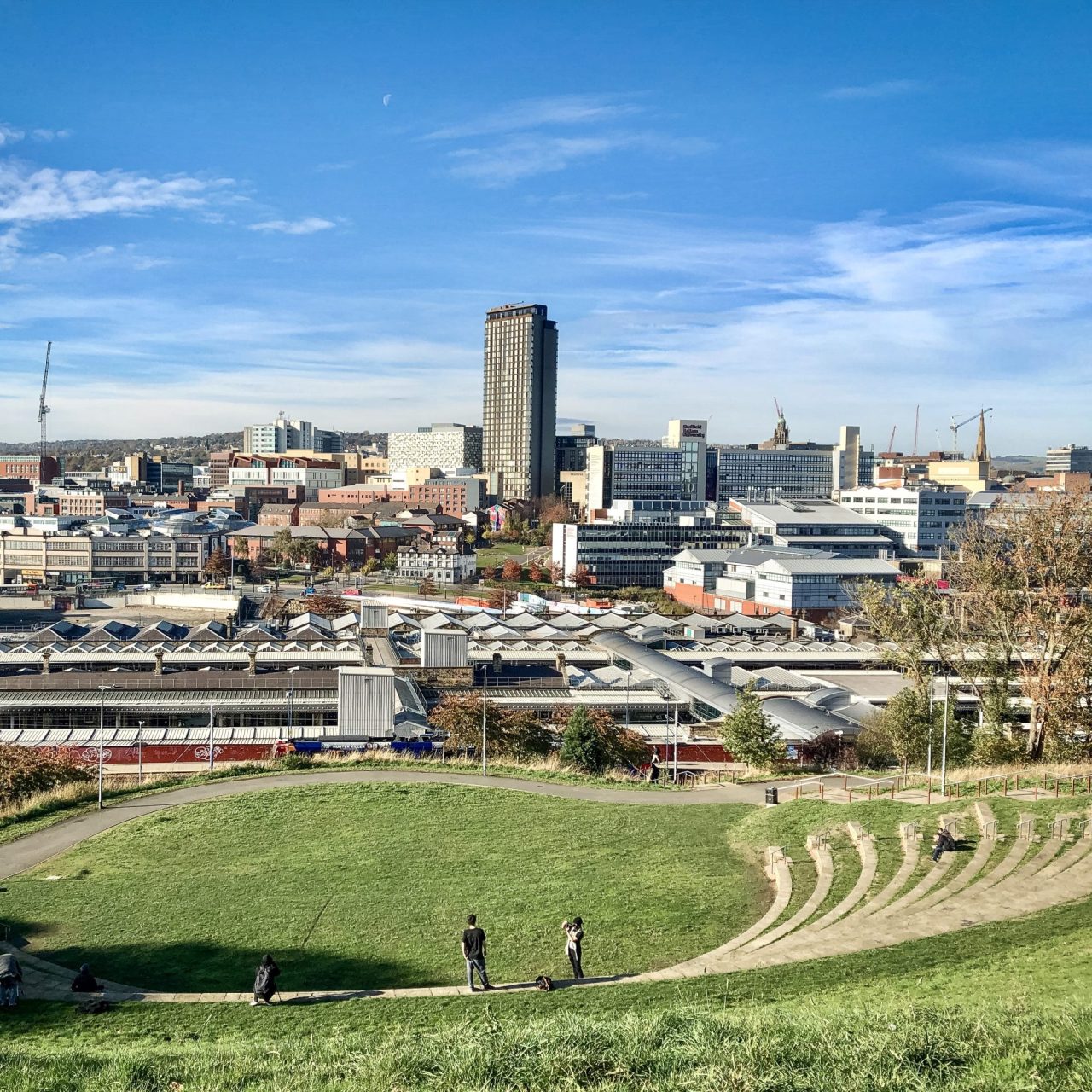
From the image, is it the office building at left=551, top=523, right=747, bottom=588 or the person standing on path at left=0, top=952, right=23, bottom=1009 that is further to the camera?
the office building at left=551, top=523, right=747, bottom=588

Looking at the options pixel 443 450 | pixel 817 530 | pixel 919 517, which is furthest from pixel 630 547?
pixel 443 450

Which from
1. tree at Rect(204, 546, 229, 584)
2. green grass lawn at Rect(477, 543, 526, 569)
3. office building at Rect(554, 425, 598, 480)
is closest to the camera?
tree at Rect(204, 546, 229, 584)

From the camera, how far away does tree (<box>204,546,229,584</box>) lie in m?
92.4

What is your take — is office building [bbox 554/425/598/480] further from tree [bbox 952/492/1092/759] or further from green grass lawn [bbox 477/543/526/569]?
tree [bbox 952/492/1092/759]

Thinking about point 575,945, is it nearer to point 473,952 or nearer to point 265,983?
point 473,952

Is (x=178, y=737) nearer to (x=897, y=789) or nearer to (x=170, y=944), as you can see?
(x=170, y=944)

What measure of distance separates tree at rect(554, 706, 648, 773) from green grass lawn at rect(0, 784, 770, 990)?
17.2ft

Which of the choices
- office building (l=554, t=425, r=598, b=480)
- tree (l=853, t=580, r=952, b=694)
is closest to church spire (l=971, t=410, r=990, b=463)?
office building (l=554, t=425, r=598, b=480)

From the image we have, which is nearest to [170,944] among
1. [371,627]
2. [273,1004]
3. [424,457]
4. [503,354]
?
[273,1004]

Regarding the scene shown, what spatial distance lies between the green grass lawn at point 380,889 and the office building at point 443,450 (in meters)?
169

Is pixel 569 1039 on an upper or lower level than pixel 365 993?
upper

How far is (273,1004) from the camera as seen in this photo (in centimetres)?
1086

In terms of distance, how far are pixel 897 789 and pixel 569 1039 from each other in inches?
509

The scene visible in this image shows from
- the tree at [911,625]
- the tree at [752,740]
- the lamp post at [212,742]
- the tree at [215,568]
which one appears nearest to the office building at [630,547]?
the tree at [215,568]
